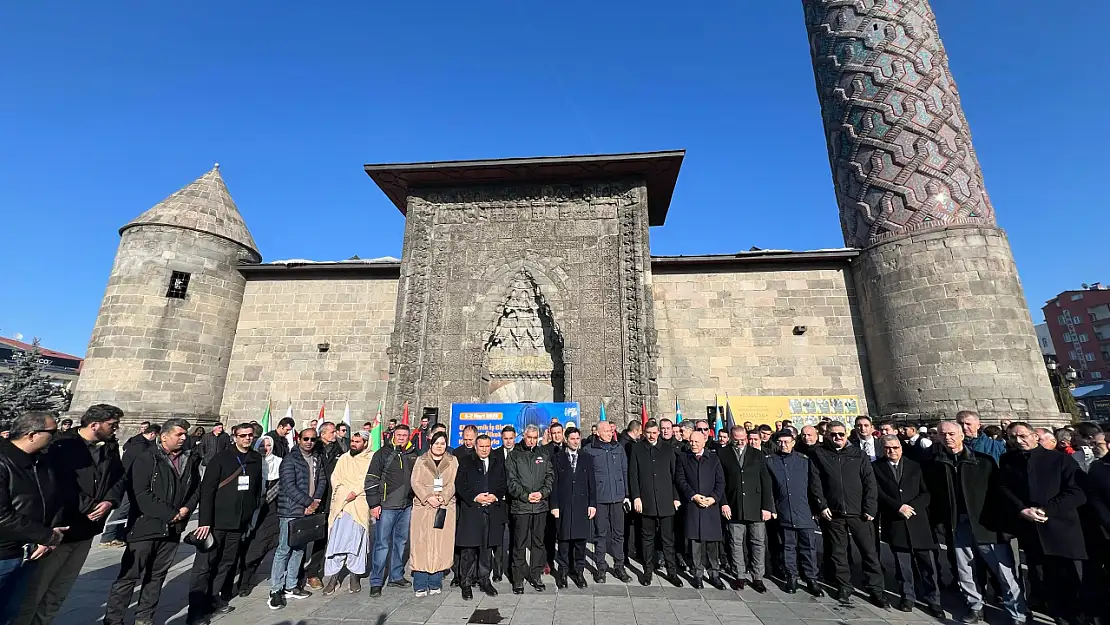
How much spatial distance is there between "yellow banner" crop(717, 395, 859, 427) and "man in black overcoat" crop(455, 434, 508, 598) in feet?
24.5

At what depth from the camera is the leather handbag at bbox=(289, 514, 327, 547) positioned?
4773 mm

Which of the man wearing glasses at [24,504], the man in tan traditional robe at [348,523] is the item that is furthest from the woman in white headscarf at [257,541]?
the man wearing glasses at [24,504]

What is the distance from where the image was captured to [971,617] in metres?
4.33

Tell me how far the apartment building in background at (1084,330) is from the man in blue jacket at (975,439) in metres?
54.0

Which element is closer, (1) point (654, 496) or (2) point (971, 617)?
(2) point (971, 617)

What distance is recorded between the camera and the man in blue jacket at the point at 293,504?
4.75 metres

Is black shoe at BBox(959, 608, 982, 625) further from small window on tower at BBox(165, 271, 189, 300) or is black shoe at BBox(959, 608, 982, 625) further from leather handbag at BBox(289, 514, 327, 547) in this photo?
small window on tower at BBox(165, 271, 189, 300)

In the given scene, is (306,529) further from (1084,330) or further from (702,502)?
(1084,330)

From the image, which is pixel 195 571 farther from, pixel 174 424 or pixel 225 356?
pixel 225 356

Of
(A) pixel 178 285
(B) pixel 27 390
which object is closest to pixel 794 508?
(A) pixel 178 285

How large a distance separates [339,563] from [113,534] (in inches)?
181

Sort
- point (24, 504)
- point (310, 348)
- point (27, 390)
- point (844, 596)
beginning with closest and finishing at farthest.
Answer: point (24, 504) → point (844, 596) → point (310, 348) → point (27, 390)

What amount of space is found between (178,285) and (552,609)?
13.4 m

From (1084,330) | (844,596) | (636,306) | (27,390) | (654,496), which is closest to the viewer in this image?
(844,596)
